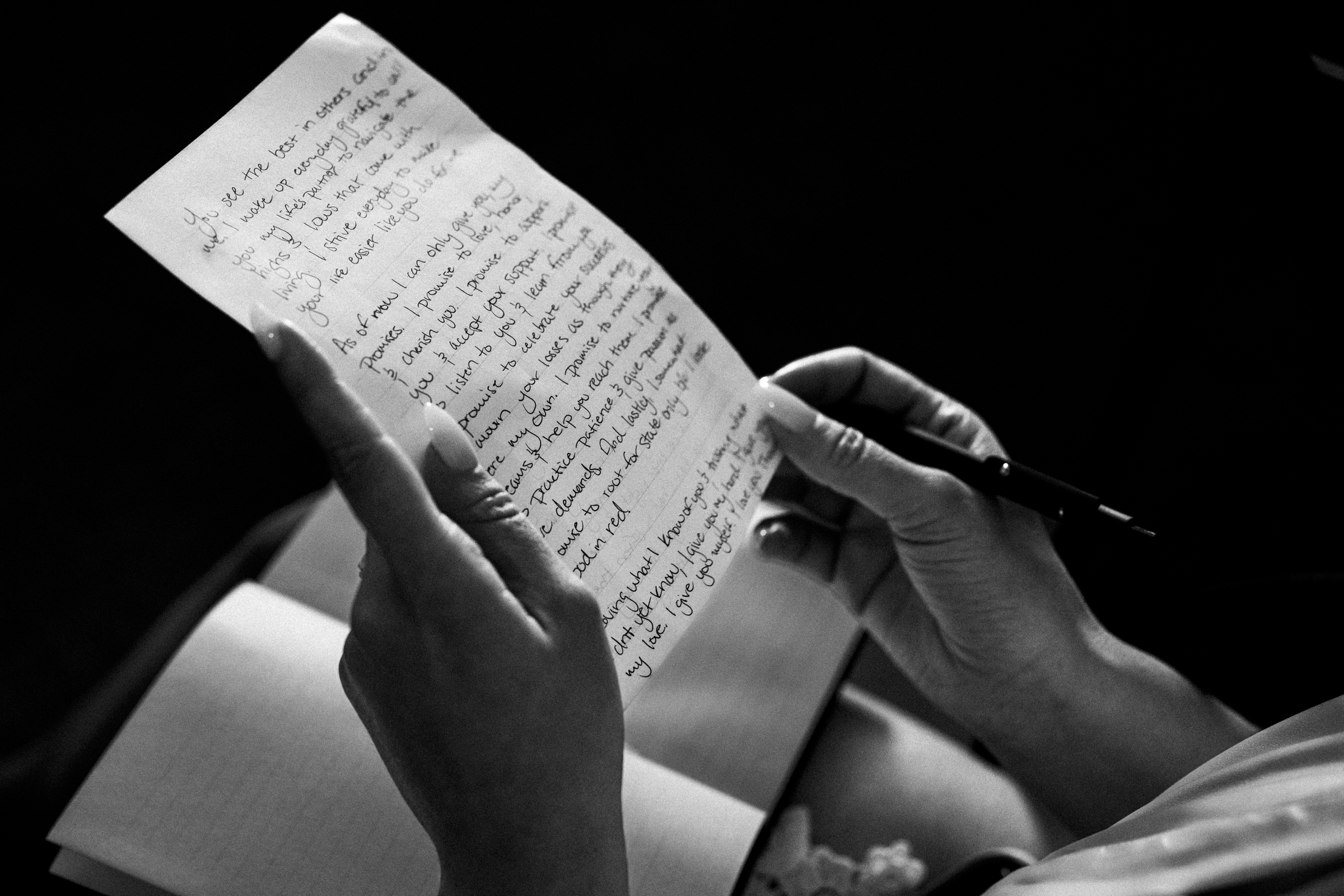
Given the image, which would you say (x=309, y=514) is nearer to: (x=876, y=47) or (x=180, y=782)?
(x=180, y=782)

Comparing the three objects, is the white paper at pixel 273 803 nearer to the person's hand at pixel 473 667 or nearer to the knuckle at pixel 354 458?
the person's hand at pixel 473 667

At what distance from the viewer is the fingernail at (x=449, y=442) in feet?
1.77

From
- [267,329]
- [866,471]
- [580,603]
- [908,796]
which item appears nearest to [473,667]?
[580,603]

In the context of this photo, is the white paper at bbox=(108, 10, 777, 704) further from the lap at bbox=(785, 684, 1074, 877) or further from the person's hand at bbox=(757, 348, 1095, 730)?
the lap at bbox=(785, 684, 1074, 877)

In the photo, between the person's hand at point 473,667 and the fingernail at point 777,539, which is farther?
the fingernail at point 777,539

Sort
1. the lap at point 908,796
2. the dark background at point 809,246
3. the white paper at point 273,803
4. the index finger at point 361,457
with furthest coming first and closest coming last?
the dark background at point 809,246 < the lap at point 908,796 < the white paper at point 273,803 < the index finger at point 361,457

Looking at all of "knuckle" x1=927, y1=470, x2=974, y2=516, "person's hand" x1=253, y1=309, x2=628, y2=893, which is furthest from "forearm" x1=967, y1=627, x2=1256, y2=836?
"person's hand" x1=253, y1=309, x2=628, y2=893

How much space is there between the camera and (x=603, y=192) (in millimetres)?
1588

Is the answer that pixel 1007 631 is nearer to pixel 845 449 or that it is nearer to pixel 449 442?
pixel 845 449

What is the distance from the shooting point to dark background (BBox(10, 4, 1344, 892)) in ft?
4.35

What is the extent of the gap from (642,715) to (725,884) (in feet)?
0.52

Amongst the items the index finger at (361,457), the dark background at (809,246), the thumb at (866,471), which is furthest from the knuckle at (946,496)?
the dark background at (809,246)

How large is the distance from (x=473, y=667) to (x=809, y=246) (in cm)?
119

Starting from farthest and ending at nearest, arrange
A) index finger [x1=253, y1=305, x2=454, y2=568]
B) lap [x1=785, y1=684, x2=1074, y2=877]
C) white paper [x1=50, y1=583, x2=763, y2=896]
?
1. lap [x1=785, y1=684, x2=1074, y2=877]
2. white paper [x1=50, y1=583, x2=763, y2=896]
3. index finger [x1=253, y1=305, x2=454, y2=568]
